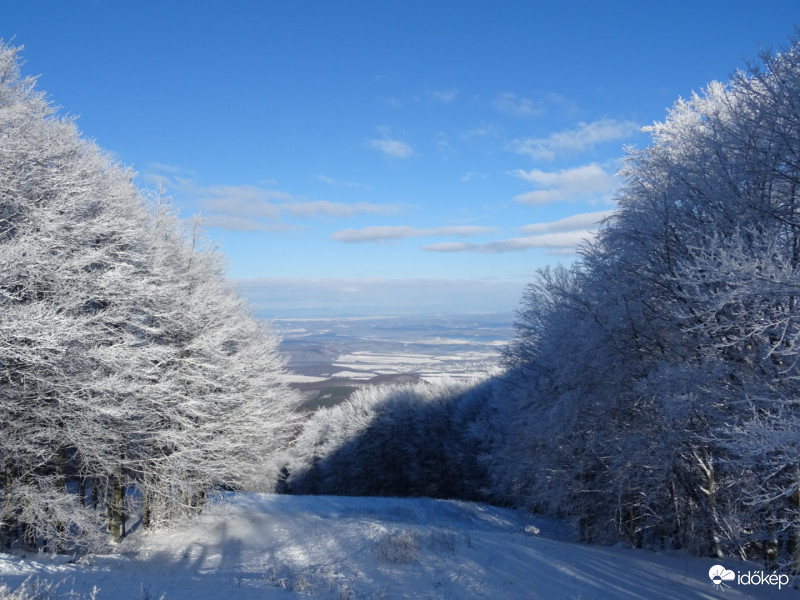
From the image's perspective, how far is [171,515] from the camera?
1464 cm

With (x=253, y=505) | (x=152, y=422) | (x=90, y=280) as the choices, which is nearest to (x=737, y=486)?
(x=152, y=422)

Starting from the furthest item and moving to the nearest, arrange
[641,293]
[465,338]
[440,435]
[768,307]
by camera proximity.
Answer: [465,338] < [440,435] < [641,293] < [768,307]

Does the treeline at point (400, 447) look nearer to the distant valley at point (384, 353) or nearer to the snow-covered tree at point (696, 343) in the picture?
the distant valley at point (384, 353)

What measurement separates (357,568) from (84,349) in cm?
673

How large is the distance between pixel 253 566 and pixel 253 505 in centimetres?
912

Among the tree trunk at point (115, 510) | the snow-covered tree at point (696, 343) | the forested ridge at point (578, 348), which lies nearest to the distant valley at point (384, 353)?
the snow-covered tree at point (696, 343)

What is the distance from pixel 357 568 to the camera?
10.0 m

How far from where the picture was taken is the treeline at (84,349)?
27.2 feet

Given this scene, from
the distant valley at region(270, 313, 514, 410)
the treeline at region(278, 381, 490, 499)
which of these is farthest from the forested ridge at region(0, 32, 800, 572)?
the distant valley at region(270, 313, 514, 410)

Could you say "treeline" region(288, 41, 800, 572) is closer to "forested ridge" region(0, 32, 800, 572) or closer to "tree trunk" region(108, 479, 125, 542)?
"forested ridge" region(0, 32, 800, 572)

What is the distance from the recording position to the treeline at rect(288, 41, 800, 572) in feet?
22.2

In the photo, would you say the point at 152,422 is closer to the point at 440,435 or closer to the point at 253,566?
the point at 253,566

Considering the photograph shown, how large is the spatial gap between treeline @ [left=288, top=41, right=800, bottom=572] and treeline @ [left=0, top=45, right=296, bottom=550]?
29.9 ft

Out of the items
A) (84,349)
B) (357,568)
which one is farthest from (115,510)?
(357,568)
